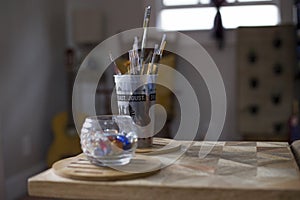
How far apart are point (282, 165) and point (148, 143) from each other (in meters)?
0.38

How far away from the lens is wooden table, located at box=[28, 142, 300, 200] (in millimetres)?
869

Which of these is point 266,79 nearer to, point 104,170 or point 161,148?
point 161,148

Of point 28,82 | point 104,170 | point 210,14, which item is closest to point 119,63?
point 28,82

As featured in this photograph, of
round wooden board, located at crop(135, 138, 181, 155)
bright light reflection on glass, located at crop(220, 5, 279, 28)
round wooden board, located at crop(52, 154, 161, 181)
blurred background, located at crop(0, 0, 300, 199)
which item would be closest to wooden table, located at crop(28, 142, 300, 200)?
round wooden board, located at crop(52, 154, 161, 181)

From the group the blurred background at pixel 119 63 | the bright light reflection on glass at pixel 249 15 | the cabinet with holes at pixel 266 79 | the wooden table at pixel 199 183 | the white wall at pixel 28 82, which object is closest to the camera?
the wooden table at pixel 199 183

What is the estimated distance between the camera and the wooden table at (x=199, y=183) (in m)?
0.87

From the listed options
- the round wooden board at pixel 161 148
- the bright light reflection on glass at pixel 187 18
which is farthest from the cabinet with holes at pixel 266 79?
the round wooden board at pixel 161 148

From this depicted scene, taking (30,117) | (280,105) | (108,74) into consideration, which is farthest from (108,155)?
(108,74)

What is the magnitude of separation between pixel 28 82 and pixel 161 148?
2430 millimetres

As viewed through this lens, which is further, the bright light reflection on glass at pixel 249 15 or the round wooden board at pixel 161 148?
the bright light reflection on glass at pixel 249 15

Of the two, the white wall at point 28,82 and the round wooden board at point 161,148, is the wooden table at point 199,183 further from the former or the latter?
the white wall at point 28,82

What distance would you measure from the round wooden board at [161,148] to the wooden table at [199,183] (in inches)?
4.6

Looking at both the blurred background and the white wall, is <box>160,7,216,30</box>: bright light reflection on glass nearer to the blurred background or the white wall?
the blurred background

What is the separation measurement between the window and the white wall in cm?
97
